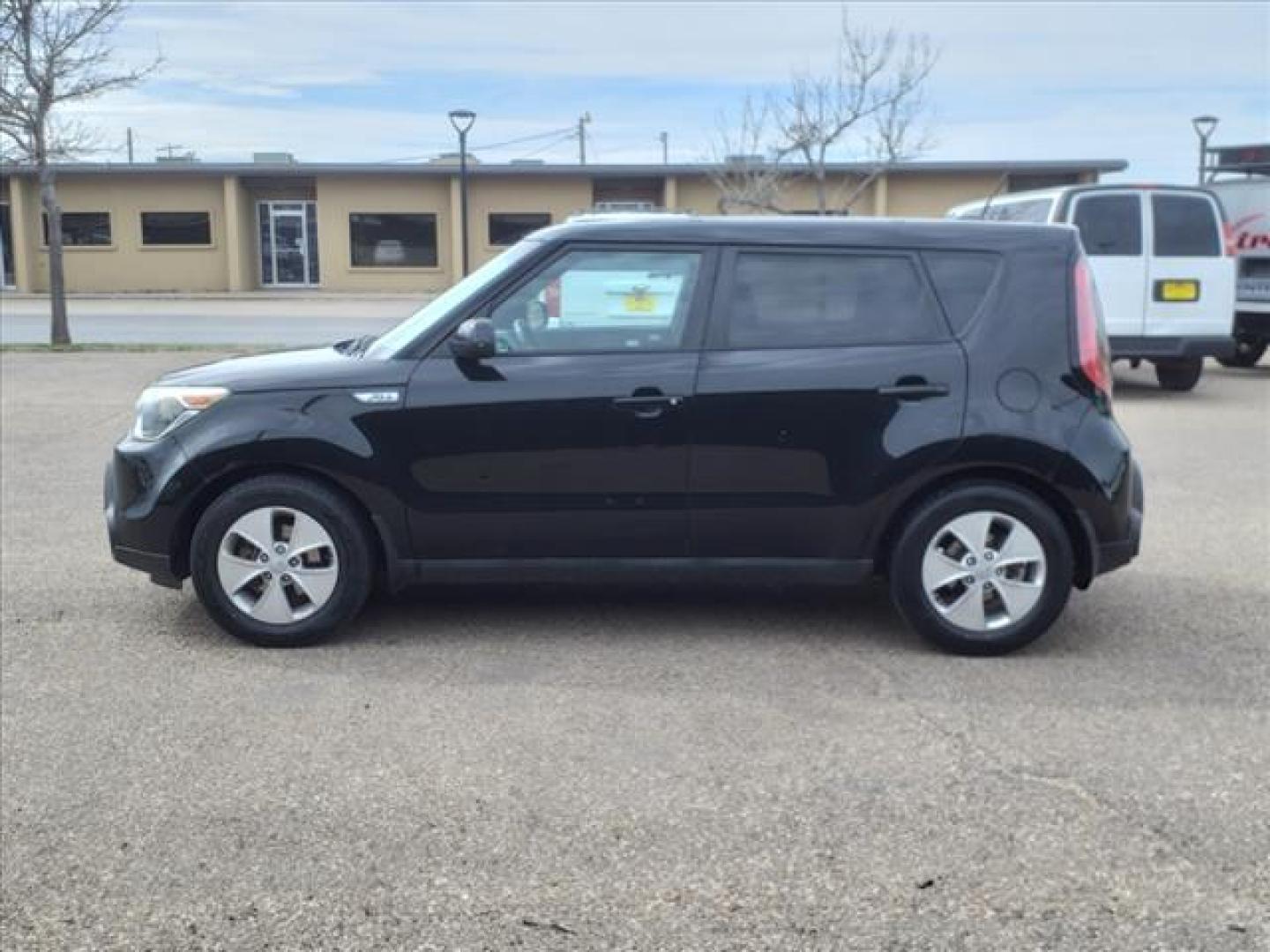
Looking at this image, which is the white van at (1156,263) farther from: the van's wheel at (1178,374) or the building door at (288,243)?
the building door at (288,243)

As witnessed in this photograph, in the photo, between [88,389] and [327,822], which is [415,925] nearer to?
[327,822]

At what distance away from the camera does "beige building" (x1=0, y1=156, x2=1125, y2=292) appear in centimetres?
3812

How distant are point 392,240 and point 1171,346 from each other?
1155 inches

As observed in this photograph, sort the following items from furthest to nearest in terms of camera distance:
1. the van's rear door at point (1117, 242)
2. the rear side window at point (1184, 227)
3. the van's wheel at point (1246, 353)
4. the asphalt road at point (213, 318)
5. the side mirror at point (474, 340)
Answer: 1. the asphalt road at point (213, 318)
2. the van's wheel at point (1246, 353)
3. the rear side window at point (1184, 227)
4. the van's rear door at point (1117, 242)
5. the side mirror at point (474, 340)

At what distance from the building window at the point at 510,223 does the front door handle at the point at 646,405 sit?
3437 centimetres

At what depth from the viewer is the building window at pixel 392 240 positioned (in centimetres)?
3950

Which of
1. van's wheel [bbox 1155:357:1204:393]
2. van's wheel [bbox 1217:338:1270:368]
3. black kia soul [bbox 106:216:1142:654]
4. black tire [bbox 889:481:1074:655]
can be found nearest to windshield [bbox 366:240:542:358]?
black kia soul [bbox 106:216:1142:654]

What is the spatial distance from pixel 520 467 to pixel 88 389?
1092 centimetres

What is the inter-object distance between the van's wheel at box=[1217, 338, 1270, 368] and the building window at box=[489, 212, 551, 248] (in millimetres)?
23995

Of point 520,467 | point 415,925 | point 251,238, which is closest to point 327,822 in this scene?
point 415,925

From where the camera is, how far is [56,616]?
5844mm

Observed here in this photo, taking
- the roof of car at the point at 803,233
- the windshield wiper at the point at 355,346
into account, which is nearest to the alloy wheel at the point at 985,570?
the roof of car at the point at 803,233

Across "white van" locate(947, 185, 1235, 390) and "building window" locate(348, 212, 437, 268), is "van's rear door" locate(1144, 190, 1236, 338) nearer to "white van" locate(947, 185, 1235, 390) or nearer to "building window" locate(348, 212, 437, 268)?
"white van" locate(947, 185, 1235, 390)

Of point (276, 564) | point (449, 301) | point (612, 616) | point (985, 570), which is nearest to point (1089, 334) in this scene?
point (985, 570)
